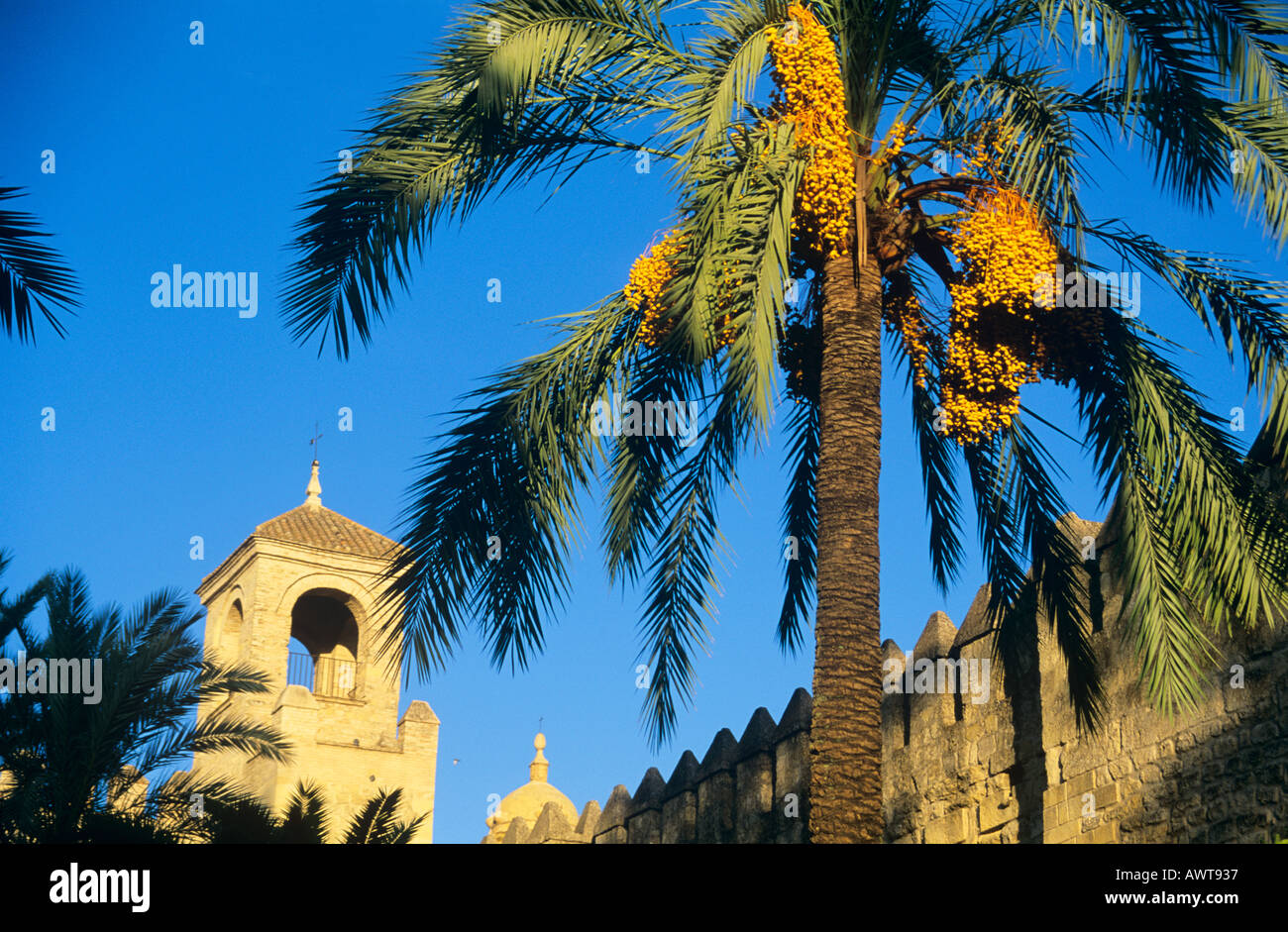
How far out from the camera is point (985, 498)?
9297 millimetres

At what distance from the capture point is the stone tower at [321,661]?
109 ft

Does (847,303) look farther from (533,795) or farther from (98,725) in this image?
(533,795)

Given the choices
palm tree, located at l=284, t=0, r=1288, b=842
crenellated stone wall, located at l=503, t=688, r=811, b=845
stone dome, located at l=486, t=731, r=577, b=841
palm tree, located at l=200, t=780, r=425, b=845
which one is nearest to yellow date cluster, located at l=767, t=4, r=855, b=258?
palm tree, located at l=284, t=0, r=1288, b=842

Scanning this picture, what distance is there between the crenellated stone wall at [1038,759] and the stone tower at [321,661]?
2146 cm

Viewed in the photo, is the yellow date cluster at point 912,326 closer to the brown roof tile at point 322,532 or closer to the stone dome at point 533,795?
the stone dome at point 533,795

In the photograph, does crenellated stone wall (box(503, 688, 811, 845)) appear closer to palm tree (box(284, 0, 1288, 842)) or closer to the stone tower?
palm tree (box(284, 0, 1288, 842))

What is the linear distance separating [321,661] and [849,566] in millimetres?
29743

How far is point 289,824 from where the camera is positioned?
12.6 meters

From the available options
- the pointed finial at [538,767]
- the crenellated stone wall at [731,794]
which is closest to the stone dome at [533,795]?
the pointed finial at [538,767]

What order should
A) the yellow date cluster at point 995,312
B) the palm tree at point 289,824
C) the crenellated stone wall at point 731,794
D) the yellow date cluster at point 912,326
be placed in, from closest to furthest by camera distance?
the yellow date cluster at point 995,312, the yellow date cluster at point 912,326, the crenellated stone wall at point 731,794, the palm tree at point 289,824

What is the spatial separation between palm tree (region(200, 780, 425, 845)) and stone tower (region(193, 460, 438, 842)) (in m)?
19.6

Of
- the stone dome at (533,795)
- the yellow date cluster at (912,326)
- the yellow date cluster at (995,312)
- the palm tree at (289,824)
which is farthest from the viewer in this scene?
the stone dome at (533,795)

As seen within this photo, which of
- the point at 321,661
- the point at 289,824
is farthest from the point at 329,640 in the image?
the point at 289,824
